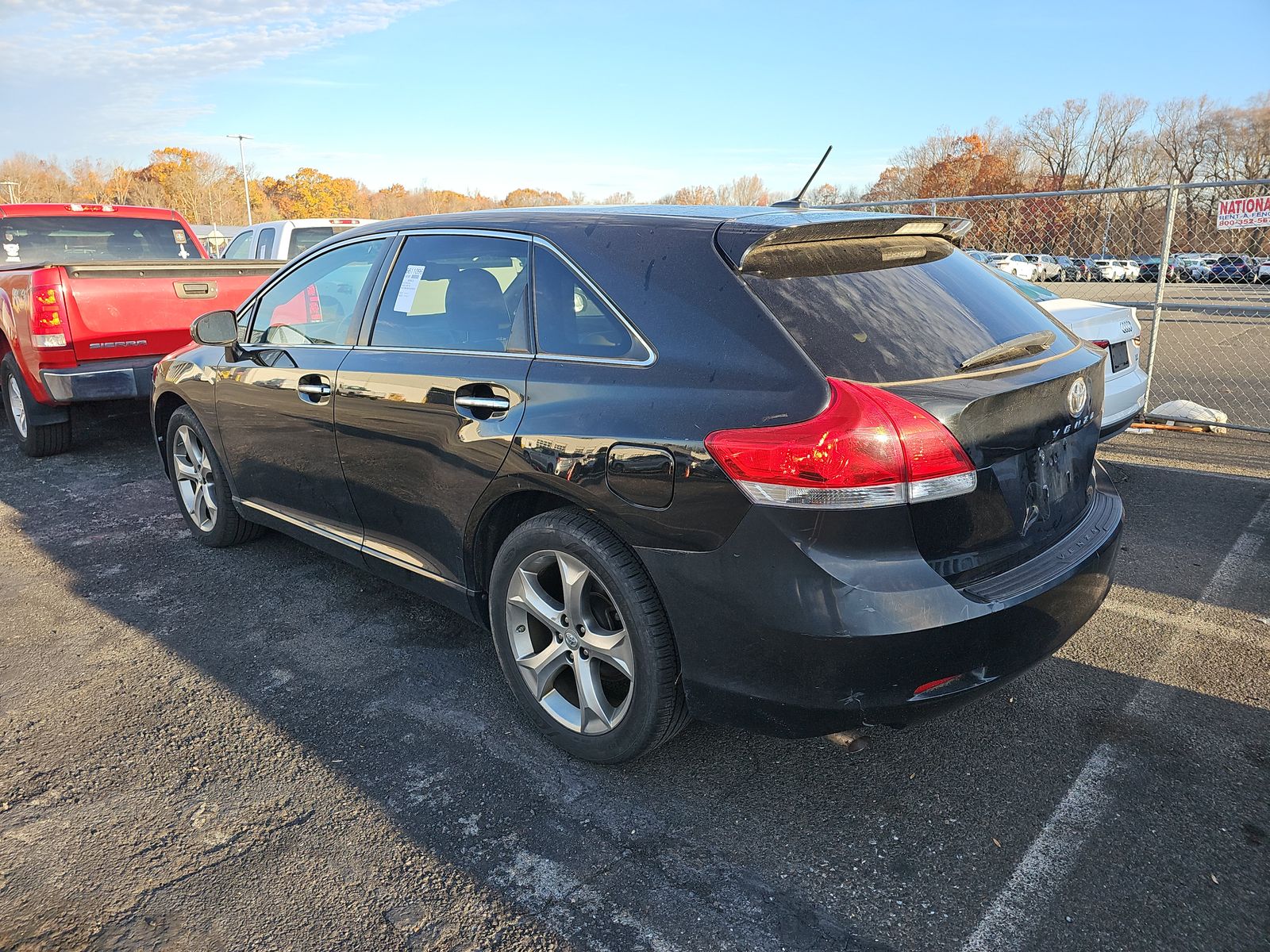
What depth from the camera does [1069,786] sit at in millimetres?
2658

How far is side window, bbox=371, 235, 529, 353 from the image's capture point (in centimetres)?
302

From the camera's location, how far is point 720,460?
227 cm

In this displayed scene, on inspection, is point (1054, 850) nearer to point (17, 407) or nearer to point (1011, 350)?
point (1011, 350)

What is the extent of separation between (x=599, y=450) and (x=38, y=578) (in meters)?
3.65

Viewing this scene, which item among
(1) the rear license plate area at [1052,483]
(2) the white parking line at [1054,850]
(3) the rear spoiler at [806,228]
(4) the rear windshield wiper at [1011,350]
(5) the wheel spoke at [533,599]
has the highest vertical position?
(3) the rear spoiler at [806,228]

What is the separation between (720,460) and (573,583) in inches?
27.0

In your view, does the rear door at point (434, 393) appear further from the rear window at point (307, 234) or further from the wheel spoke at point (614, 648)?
the rear window at point (307, 234)

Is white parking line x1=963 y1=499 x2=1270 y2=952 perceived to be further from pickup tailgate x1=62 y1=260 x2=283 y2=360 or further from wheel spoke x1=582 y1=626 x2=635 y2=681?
pickup tailgate x1=62 y1=260 x2=283 y2=360

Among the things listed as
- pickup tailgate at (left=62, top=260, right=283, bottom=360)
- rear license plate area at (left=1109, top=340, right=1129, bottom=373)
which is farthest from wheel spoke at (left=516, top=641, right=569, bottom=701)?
pickup tailgate at (left=62, top=260, right=283, bottom=360)

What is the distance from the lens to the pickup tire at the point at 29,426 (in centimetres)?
695

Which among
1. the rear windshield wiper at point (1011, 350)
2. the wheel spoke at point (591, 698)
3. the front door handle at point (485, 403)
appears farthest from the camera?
the front door handle at point (485, 403)

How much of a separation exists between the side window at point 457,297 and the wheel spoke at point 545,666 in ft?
3.20

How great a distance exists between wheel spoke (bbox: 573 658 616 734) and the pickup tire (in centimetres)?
610

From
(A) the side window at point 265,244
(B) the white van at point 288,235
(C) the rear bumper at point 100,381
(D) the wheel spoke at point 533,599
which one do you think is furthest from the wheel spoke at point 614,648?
(A) the side window at point 265,244
